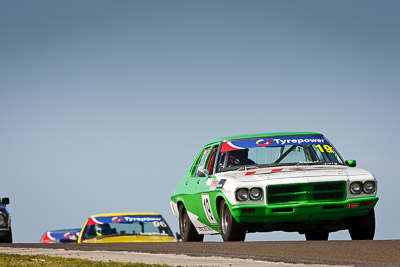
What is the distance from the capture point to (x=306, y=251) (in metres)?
11.0

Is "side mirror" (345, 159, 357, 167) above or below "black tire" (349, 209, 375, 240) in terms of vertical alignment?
above

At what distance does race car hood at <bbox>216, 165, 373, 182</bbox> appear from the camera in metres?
13.8

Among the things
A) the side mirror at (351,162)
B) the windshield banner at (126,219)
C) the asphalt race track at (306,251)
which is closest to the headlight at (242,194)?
the asphalt race track at (306,251)

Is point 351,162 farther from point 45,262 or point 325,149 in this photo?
point 45,262

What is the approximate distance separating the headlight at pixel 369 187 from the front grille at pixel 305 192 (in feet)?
0.96

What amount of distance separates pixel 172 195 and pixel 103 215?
2.69 m

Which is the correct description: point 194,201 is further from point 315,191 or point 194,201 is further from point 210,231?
point 315,191

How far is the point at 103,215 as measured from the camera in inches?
779

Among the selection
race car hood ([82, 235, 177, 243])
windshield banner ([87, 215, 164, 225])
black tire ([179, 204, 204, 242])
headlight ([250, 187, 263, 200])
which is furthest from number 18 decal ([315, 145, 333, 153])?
windshield banner ([87, 215, 164, 225])

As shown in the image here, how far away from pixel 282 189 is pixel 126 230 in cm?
601

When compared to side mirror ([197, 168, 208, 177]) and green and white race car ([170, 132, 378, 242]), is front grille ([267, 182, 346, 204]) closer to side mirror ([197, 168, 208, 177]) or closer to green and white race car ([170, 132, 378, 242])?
green and white race car ([170, 132, 378, 242])

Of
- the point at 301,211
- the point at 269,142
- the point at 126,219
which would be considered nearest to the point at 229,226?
the point at 301,211

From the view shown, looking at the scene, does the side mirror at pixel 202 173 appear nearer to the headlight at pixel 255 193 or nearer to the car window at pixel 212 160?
the car window at pixel 212 160

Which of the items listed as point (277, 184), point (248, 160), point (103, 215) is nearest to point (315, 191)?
point (277, 184)
